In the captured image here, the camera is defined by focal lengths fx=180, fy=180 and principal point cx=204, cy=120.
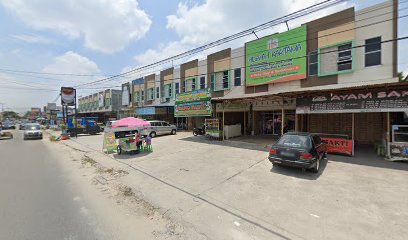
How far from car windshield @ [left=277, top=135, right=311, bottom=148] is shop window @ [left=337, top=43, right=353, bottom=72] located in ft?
29.7

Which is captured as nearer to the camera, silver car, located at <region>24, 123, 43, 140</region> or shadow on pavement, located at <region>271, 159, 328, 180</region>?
shadow on pavement, located at <region>271, 159, 328, 180</region>

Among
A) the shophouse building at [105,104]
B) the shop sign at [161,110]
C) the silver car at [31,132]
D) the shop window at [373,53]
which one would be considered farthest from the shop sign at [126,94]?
the shop window at [373,53]

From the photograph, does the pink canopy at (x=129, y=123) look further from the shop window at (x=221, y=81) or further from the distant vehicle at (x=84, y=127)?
the distant vehicle at (x=84, y=127)

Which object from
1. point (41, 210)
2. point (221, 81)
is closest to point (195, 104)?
point (221, 81)

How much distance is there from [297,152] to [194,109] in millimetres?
10847

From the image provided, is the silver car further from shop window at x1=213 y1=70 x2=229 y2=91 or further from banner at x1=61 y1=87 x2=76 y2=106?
shop window at x1=213 y1=70 x2=229 y2=91

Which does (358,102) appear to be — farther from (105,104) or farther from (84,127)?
(105,104)

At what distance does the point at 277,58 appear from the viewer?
15.4 meters

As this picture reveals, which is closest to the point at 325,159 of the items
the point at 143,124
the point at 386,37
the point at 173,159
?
the point at 173,159

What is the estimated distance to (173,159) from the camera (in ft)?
31.7

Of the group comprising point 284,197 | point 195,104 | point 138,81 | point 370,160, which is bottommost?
point 284,197

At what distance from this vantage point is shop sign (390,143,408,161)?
26.6 ft

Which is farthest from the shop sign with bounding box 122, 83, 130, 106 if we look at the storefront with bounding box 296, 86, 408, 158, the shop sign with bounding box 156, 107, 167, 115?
the storefront with bounding box 296, 86, 408, 158

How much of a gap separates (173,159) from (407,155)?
35.5 feet
